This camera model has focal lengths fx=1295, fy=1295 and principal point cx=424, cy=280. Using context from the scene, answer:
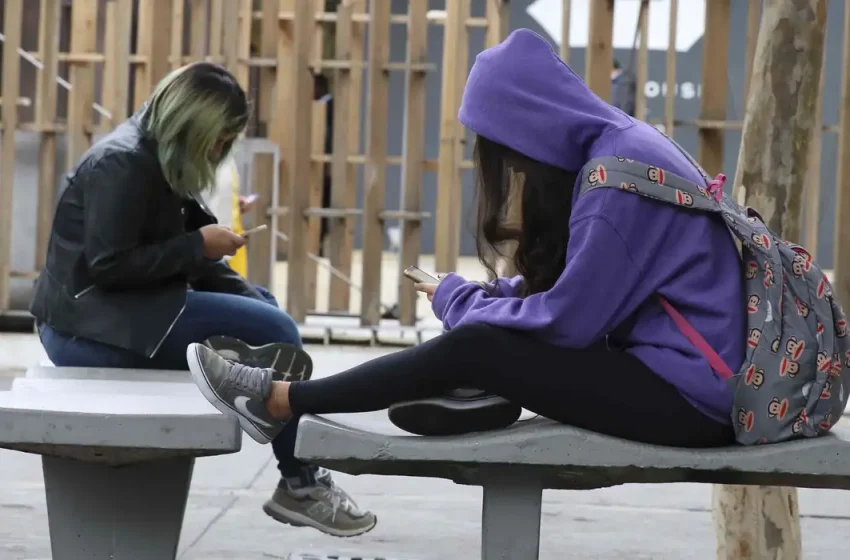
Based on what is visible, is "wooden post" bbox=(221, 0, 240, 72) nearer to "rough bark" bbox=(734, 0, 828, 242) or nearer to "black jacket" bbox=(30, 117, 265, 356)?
"black jacket" bbox=(30, 117, 265, 356)

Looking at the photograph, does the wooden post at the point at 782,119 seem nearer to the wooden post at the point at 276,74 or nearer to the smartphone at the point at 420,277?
the smartphone at the point at 420,277

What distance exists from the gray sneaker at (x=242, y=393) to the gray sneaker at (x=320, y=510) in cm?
99

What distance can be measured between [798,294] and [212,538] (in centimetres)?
209

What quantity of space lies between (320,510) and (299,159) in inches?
208

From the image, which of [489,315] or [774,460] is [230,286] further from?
[774,460]

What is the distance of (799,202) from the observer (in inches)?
137

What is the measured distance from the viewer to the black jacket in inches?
134

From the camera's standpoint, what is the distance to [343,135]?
9.66 m

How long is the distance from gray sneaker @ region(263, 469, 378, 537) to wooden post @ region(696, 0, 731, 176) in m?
4.69

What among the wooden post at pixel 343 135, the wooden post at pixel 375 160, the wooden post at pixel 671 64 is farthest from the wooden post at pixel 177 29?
the wooden post at pixel 671 64

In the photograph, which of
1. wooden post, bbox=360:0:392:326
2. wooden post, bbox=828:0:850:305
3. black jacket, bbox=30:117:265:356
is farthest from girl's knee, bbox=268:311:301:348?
wooden post, bbox=360:0:392:326

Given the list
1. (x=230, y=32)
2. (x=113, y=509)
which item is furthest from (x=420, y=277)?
(x=230, y=32)

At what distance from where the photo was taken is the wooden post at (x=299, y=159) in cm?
854

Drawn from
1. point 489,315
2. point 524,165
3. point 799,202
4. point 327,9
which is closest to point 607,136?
point 524,165
